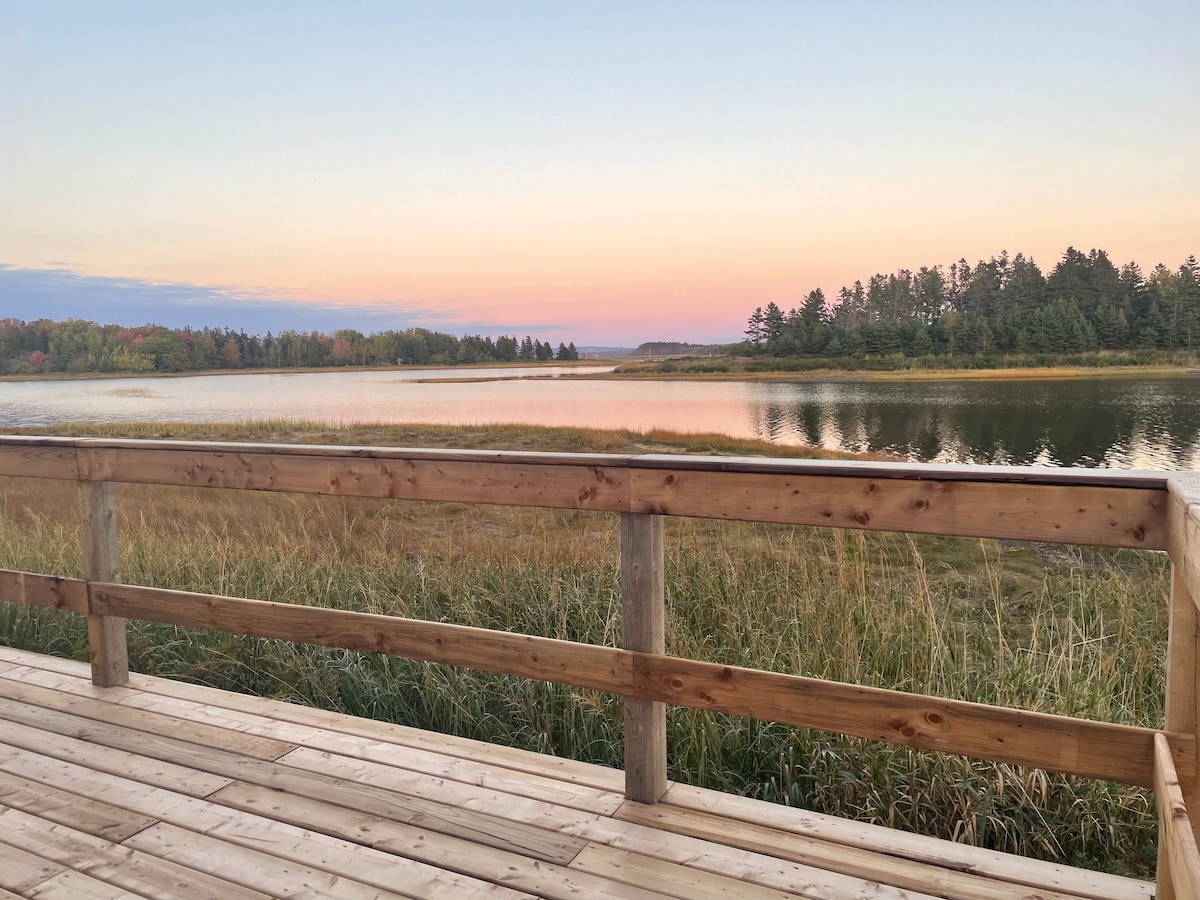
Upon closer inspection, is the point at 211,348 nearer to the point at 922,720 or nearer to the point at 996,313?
the point at 996,313

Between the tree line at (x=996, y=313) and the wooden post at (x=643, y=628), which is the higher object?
the tree line at (x=996, y=313)

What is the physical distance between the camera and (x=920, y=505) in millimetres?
1768

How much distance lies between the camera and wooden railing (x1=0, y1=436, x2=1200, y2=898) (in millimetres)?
1549

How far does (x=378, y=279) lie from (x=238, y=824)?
161 ft

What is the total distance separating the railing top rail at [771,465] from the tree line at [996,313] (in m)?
75.9

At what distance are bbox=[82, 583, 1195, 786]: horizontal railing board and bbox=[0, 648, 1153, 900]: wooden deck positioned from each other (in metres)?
0.32

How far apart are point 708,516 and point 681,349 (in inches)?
4094

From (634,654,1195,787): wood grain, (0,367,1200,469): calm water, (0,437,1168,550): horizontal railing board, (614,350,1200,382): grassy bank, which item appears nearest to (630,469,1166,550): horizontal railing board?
(0,437,1168,550): horizontal railing board

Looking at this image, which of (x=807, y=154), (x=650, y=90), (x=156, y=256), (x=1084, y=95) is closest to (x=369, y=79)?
(x=650, y=90)

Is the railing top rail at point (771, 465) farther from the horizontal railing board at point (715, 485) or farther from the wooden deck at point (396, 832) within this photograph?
the wooden deck at point (396, 832)

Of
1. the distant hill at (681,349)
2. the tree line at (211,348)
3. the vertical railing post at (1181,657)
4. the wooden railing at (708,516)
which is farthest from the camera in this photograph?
the distant hill at (681,349)

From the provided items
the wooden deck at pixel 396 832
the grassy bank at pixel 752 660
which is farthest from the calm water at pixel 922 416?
the wooden deck at pixel 396 832

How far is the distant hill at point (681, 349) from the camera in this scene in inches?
3895

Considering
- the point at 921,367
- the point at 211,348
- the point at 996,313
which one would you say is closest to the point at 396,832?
the point at 211,348
